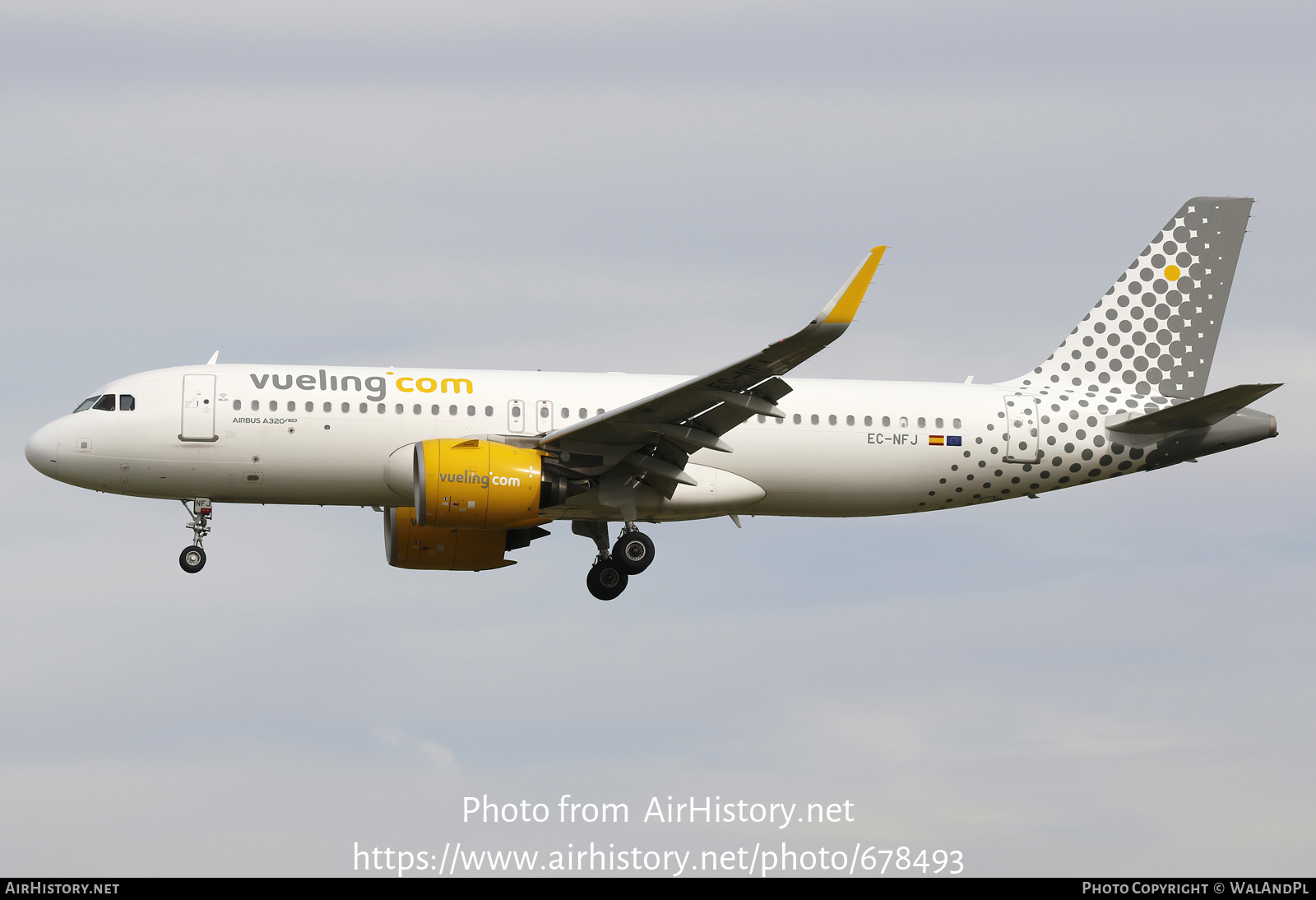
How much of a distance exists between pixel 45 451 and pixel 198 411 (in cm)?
295

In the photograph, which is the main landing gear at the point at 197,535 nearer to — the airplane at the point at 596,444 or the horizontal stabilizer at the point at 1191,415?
the airplane at the point at 596,444

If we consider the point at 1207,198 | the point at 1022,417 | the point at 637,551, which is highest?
the point at 1207,198

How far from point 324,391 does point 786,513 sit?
9.09m

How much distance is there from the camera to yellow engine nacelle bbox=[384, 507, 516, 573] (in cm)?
3375

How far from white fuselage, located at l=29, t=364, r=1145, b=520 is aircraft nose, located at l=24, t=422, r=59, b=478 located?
0.04 m

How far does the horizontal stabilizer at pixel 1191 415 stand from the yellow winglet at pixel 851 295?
975 cm

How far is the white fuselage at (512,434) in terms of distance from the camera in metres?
31.0

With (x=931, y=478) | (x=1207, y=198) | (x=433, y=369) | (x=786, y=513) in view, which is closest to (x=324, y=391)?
(x=433, y=369)

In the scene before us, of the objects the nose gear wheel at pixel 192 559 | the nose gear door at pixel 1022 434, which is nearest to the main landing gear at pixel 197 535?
the nose gear wheel at pixel 192 559

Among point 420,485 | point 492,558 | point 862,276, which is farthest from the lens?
point 492,558

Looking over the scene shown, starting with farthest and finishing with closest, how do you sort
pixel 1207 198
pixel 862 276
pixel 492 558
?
pixel 1207 198
pixel 492 558
pixel 862 276

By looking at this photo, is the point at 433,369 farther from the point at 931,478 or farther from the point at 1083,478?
the point at 1083,478

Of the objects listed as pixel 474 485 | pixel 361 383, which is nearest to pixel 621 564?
pixel 474 485

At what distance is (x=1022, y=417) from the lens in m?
33.8
